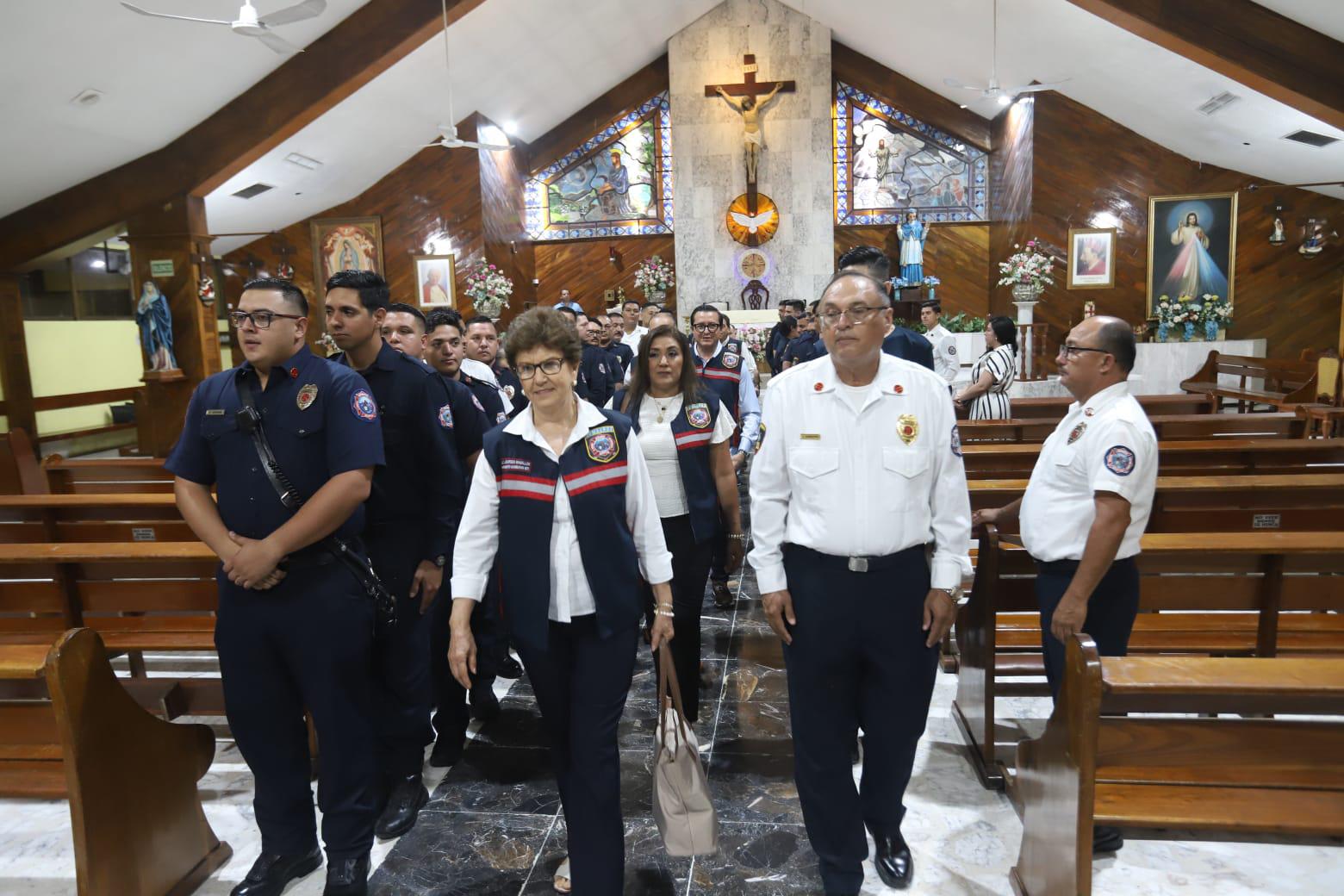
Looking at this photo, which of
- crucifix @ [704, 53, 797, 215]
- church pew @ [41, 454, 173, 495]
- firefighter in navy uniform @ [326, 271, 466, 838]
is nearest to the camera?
firefighter in navy uniform @ [326, 271, 466, 838]

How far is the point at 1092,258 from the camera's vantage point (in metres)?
11.1

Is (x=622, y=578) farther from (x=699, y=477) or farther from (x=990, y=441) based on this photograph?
(x=990, y=441)

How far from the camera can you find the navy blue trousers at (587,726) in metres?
1.99

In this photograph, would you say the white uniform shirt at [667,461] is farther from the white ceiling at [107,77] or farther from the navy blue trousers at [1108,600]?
the white ceiling at [107,77]

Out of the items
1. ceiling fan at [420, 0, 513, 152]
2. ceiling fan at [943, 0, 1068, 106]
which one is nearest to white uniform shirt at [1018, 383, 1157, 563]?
ceiling fan at [943, 0, 1068, 106]

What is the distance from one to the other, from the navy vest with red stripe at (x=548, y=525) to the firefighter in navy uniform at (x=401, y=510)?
0.67m

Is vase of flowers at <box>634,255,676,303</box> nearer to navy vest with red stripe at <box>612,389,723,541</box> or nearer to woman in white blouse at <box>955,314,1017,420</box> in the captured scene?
woman in white blouse at <box>955,314,1017,420</box>

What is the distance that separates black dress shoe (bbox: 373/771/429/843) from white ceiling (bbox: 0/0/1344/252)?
18.8 ft

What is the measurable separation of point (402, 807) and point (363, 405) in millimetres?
1276

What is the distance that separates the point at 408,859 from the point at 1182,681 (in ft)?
6.74

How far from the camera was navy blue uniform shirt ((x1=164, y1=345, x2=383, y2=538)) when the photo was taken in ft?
6.95

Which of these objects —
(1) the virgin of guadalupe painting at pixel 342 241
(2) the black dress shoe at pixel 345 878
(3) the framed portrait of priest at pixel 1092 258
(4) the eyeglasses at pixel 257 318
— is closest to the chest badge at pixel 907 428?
(4) the eyeglasses at pixel 257 318

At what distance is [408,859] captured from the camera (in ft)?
8.02

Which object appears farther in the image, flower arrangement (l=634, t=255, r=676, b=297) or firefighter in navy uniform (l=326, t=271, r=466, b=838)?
flower arrangement (l=634, t=255, r=676, b=297)
